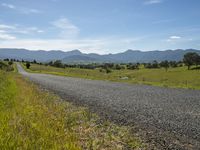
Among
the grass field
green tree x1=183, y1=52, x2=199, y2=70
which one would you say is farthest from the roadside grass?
green tree x1=183, y1=52, x2=199, y2=70

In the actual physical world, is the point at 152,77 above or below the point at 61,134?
below

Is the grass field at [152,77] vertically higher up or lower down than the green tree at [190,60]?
lower down

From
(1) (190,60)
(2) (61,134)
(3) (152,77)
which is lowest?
Result: (3) (152,77)

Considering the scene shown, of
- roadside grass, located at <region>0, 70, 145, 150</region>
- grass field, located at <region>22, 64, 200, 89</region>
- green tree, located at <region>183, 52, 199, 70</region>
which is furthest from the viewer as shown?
green tree, located at <region>183, 52, 199, 70</region>

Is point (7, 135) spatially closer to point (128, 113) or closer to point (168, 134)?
point (168, 134)

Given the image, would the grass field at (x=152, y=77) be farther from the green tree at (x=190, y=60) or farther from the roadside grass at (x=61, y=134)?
the green tree at (x=190, y=60)

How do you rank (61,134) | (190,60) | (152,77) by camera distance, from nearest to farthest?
(61,134) < (152,77) < (190,60)

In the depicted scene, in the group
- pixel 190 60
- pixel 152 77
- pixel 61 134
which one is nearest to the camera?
pixel 61 134

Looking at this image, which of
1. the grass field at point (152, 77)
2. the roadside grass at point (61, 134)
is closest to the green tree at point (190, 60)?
the grass field at point (152, 77)

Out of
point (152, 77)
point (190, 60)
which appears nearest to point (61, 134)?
point (152, 77)

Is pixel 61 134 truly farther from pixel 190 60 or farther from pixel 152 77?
pixel 190 60

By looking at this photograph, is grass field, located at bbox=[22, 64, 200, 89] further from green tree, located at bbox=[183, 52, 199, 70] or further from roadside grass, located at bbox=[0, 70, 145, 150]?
green tree, located at bbox=[183, 52, 199, 70]

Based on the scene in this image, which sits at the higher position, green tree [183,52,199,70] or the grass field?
green tree [183,52,199,70]

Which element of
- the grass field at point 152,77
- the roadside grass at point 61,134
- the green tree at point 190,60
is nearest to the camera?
the roadside grass at point 61,134
